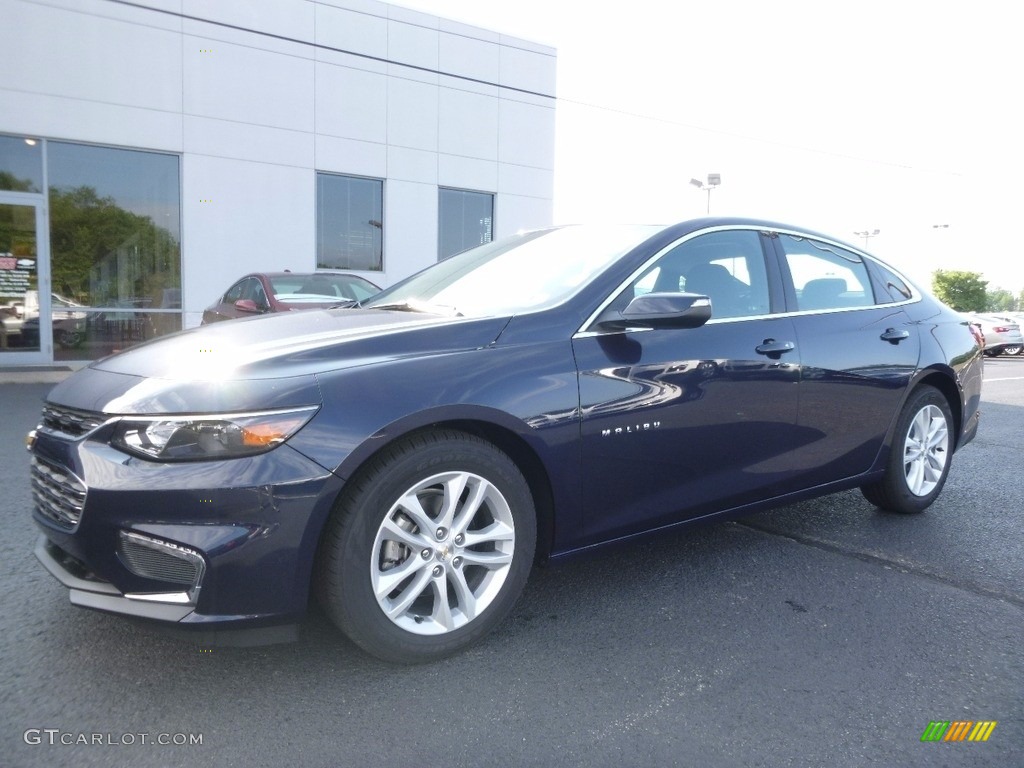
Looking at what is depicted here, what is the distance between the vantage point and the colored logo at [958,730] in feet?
7.52

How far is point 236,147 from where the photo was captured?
45.5 feet

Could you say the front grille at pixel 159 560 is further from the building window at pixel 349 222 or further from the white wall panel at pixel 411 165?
the white wall panel at pixel 411 165

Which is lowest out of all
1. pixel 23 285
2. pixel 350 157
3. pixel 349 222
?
pixel 23 285

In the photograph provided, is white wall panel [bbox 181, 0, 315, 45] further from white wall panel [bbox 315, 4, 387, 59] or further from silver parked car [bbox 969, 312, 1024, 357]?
silver parked car [bbox 969, 312, 1024, 357]

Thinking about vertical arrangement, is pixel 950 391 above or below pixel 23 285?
below

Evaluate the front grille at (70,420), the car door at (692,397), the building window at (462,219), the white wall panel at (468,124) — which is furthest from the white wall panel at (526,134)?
the front grille at (70,420)

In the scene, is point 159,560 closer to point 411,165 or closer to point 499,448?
point 499,448

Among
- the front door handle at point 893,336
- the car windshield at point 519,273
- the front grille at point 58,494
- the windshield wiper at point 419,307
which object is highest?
the car windshield at point 519,273

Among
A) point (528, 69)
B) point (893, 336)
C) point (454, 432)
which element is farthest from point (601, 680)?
point (528, 69)

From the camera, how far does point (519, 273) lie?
342 cm

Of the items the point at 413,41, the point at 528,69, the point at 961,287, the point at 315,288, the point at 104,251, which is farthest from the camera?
the point at 961,287

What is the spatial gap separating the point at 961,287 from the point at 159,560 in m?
47.4

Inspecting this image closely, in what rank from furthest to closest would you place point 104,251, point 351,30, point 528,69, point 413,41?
point 528,69 → point 413,41 → point 351,30 → point 104,251

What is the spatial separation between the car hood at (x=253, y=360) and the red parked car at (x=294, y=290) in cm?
645
